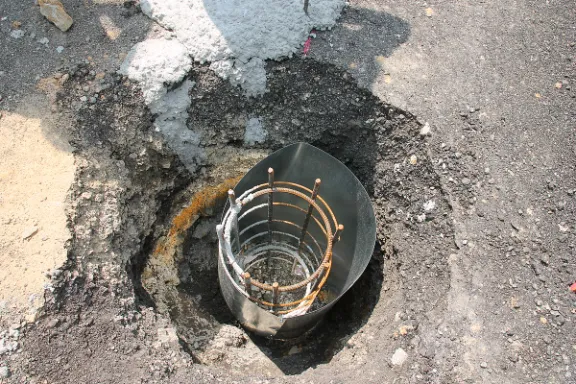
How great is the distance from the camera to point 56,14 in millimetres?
3166

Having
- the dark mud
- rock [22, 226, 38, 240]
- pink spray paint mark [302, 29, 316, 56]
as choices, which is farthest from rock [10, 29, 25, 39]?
pink spray paint mark [302, 29, 316, 56]

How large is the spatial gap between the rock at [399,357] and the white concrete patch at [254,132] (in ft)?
5.91

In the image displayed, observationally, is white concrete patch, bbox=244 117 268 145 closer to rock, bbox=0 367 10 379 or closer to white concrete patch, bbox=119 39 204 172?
white concrete patch, bbox=119 39 204 172

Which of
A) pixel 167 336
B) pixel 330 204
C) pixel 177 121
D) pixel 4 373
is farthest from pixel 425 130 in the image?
pixel 4 373

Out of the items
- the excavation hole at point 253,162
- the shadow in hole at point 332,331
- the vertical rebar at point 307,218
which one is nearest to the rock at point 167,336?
the excavation hole at point 253,162

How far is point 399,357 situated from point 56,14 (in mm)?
3175

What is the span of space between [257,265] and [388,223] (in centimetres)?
111

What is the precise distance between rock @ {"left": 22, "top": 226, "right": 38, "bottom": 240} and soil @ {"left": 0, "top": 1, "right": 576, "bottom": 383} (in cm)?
15

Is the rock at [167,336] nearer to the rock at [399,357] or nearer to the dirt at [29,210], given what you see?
the dirt at [29,210]

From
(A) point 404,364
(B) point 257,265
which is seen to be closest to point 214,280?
(B) point 257,265

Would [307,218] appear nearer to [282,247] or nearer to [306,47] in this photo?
[282,247]

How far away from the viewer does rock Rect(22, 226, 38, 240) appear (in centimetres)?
258

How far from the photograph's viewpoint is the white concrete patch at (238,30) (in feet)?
10.3

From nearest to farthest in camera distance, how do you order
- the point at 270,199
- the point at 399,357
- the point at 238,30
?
1. the point at 399,357
2. the point at 270,199
3. the point at 238,30
